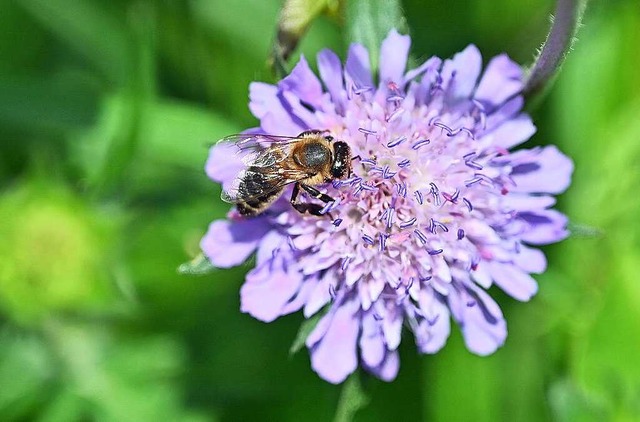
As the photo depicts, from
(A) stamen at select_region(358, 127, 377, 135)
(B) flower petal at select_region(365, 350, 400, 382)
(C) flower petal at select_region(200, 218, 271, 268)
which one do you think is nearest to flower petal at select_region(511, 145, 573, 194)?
(A) stamen at select_region(358, 127, 377, 135)

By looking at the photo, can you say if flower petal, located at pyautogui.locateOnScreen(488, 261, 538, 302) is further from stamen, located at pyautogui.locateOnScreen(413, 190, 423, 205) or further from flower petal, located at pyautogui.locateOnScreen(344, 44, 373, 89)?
flower petal, located at pyautogui.locateOnScreen(344, 44, 373, 89)

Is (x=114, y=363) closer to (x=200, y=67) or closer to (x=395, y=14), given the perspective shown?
(x=200, y=67)

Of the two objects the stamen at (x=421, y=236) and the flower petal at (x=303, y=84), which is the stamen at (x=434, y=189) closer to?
the stamen at (x=421, y=236)

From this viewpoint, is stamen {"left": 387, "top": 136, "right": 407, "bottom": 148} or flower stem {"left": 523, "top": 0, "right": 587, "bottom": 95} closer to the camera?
flower stem {"left": 523, "top": 0, "right": 587, "bottom": 95}

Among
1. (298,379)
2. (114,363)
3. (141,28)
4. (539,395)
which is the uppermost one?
(141,28)

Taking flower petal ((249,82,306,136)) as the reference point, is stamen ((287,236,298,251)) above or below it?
below

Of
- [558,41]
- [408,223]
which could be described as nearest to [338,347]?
[408,223]

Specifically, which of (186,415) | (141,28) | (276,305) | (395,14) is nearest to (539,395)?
(186,415)

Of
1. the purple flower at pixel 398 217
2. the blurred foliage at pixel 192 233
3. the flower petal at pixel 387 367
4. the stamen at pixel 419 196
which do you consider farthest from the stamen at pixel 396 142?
the blurred foliage at pixel 192 233
